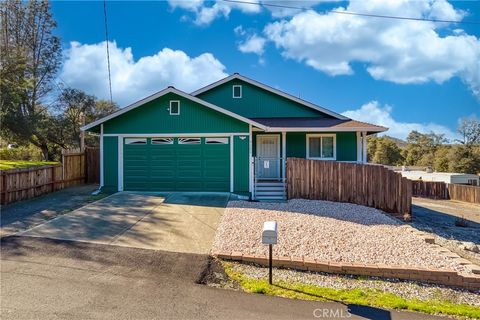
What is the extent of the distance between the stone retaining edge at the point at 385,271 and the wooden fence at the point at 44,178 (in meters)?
9.39

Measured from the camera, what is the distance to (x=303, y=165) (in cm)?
1164

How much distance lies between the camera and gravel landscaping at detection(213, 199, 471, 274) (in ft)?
21.0

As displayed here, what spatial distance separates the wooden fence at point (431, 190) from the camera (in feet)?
84.2

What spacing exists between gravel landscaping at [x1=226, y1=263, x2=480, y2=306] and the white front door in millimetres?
9105

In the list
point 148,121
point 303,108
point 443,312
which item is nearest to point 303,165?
point 303,108

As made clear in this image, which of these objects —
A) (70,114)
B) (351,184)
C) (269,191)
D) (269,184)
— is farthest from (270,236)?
(70,114)

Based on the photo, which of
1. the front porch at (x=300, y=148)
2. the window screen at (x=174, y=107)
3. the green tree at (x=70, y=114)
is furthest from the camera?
the green tree at (x=70, y=114)

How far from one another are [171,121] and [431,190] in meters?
23.5

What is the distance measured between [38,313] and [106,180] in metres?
9.58

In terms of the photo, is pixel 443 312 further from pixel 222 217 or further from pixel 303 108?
pixel 303 108

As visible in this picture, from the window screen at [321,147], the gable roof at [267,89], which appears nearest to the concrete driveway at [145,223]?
the window screen at [321,147]

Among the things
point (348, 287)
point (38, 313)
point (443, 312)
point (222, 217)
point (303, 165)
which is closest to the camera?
point (38, 313)

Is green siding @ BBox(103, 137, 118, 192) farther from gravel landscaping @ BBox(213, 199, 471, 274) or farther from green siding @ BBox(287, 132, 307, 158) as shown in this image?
green siding @ BBox(287, 132, 307, 158)

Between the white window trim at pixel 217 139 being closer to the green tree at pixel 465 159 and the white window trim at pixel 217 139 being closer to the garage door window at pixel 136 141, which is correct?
the garage door window at pixel 136 141
